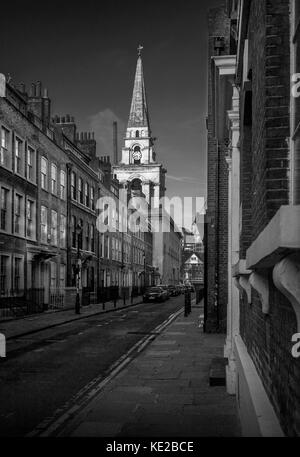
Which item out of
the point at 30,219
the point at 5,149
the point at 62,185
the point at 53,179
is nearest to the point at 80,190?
the point at 62,185

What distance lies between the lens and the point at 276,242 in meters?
2.06

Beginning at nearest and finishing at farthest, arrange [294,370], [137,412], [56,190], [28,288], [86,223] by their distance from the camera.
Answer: [294,370]
[137,412]
[28,288]
[56,190]
[86,223]

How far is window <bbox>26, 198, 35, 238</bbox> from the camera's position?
31.3 m

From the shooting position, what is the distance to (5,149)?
28000 millimetres

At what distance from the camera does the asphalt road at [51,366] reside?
27.2ft

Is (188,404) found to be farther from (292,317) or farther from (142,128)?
(142,128)

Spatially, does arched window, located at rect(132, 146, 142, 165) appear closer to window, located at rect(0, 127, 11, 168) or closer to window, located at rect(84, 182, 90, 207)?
window, located at rect(84, 182, 90, 207)

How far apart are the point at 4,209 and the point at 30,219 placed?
3919 mm

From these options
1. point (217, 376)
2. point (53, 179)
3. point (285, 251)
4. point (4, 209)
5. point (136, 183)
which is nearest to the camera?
point (285, 251)

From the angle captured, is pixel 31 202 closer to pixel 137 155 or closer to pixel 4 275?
pixel 4 275

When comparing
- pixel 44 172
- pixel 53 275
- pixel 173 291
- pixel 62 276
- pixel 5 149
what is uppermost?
pixel 5 149

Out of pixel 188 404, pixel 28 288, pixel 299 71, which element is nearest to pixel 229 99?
pixel 188 404

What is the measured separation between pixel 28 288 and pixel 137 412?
23935mm

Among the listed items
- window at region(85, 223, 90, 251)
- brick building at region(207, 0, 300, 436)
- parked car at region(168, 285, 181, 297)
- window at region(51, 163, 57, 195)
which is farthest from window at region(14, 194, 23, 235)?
parked car at region(168, 285, 181, 297)
